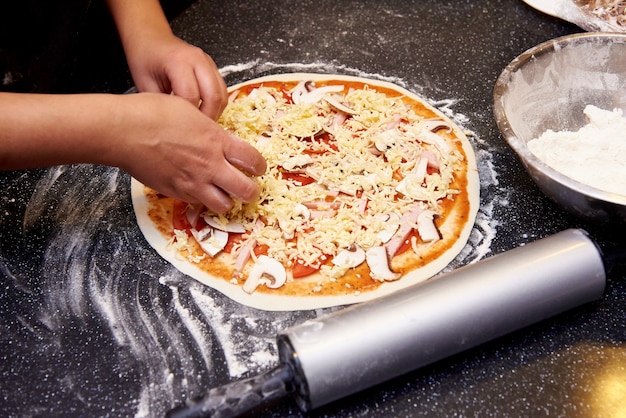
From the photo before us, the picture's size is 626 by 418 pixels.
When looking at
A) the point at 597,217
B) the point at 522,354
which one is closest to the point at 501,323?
the point at 522,354

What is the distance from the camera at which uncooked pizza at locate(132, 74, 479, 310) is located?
1.25 m

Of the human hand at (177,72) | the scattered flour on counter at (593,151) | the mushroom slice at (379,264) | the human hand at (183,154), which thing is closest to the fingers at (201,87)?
the human hand at (177,72)

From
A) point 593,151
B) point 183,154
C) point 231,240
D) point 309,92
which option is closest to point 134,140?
point 183,154

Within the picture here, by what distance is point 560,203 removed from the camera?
122cm

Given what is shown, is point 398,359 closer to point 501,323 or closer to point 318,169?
point 501,323

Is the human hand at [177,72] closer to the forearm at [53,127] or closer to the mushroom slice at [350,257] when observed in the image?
the forearm at [53,127]

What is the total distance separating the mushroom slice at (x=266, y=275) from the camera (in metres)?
1.24

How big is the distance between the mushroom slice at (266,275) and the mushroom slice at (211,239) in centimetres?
10

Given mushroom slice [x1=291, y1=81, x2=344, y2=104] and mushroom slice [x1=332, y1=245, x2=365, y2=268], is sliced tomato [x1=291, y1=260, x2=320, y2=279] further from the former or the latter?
mushroom slice [x1=291, y1=81, x2=344, y2=104]

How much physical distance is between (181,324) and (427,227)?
1.92 feet

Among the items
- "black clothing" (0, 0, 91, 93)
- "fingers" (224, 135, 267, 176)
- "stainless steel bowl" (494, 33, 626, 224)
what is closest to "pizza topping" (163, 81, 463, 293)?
"fingers" (224, 135, 267, 176)

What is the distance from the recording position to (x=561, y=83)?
59.4 inches

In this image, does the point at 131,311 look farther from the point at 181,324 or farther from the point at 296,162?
the point at 296,162

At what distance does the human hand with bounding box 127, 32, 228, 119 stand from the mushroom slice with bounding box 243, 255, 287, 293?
1.24ft
